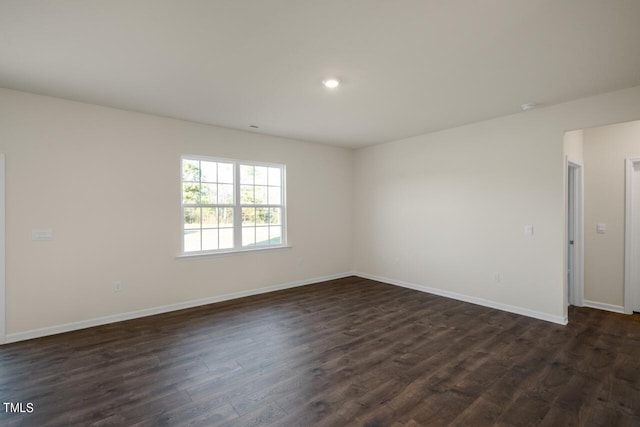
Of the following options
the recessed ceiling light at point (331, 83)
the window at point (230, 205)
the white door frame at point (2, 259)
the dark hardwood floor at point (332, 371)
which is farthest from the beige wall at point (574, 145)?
the white door frame at point (2, 259)

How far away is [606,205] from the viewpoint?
4219 mm

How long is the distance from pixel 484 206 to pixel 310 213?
2965 mm

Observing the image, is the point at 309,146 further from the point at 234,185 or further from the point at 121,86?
the point at 121,86

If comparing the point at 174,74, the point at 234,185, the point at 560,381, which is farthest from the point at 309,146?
the point at 560,381

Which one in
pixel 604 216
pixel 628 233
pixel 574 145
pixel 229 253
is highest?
pixel 574 145

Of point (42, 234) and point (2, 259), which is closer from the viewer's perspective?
point (2, 259)

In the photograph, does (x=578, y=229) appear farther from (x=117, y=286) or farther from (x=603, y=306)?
(x=117, y=286)

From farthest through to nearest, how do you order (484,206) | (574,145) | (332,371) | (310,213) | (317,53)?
(310,213) < (484,206) < (574,145) < (332,371) < (317,53)

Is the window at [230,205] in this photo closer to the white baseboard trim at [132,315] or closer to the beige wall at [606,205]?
the white baseboard trim at [132,315]

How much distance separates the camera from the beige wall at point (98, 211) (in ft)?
10.9

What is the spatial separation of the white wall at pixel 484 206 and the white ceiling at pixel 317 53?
46 centimetres

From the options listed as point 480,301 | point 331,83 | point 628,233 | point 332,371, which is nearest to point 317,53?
point 331,83

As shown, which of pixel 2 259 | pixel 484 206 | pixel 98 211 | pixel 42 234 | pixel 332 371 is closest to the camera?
pixel 332 371

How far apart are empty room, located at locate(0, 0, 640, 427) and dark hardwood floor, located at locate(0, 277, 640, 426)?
2 centimetres
